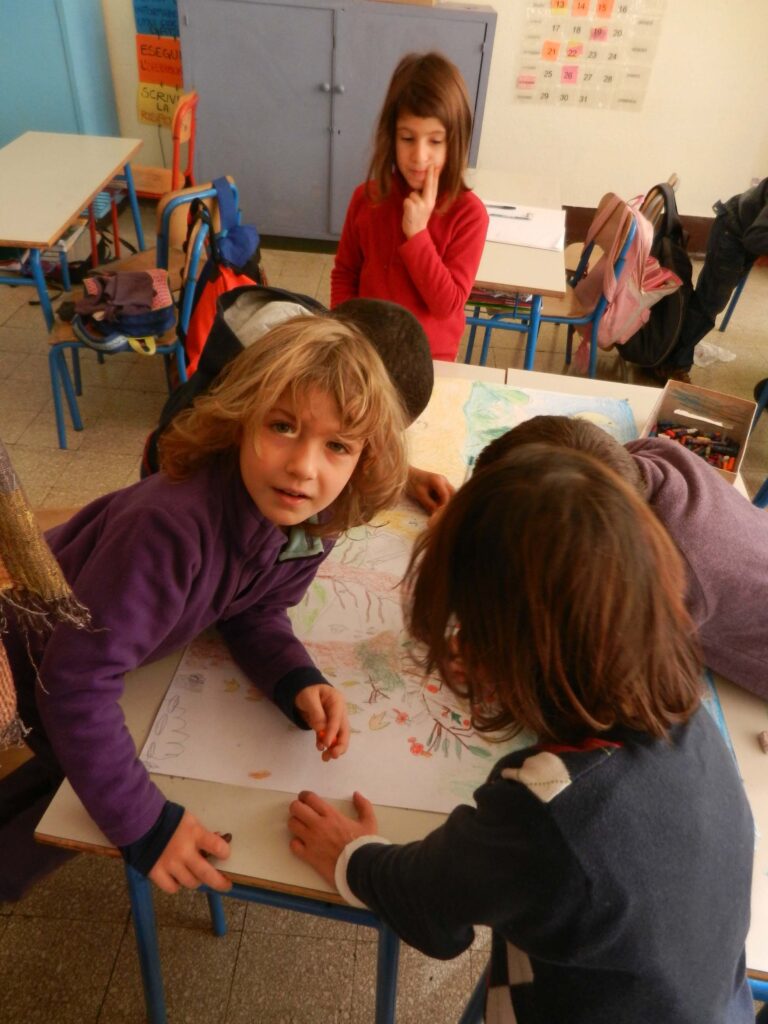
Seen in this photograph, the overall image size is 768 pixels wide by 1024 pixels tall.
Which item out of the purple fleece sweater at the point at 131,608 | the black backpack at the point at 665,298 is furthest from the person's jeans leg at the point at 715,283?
the purple fleece sweater at the point at 131,608

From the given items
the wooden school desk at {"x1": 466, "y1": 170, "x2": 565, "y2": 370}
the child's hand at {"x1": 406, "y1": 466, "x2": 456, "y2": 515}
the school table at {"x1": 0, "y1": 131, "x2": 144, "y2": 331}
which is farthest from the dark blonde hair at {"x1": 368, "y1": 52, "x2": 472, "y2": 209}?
the school table at {"x1": 0, "y1": 131, "x2": 144, "y2": 331}

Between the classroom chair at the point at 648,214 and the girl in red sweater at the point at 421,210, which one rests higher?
the girl in red sweater at the point at 421,210

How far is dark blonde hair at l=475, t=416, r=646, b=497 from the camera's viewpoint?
922mm

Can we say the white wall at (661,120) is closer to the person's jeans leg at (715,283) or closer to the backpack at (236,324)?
the person's jeans leg at (715,283)

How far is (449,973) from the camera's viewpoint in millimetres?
1362

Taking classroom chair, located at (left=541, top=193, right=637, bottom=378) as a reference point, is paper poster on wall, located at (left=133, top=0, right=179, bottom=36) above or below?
above

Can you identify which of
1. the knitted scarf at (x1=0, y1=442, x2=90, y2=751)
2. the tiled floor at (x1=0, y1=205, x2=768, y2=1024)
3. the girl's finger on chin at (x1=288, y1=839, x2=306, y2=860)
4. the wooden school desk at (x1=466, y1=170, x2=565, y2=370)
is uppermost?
the knitted scarf at (x1=0, y1=442, x2=90, y2=751)

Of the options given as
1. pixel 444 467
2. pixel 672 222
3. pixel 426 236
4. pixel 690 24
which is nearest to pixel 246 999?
pixel 444 467

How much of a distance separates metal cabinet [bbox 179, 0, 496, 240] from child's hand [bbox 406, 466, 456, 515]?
3012mm

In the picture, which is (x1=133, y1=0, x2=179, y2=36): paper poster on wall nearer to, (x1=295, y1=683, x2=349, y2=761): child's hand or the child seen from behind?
the child seen from behind

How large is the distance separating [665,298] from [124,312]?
2121 mm

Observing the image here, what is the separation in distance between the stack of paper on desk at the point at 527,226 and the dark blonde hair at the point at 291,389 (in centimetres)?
173

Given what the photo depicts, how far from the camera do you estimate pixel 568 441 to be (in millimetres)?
927

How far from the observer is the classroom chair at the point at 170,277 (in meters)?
2.20
